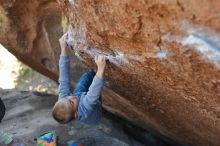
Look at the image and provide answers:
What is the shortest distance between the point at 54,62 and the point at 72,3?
2.52 metres

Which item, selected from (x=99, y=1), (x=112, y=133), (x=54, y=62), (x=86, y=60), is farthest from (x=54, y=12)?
(x=99, y=1)

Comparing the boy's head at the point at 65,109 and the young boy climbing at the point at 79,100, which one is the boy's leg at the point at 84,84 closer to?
the young boy climbing at the point at 79,100

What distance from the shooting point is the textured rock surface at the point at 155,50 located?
2557mm

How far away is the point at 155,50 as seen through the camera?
2.98 metres

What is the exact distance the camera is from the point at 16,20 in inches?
204

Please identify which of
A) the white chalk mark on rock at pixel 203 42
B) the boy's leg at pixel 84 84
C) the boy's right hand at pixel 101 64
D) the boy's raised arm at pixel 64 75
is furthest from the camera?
the boy's leg at pixel 84 84

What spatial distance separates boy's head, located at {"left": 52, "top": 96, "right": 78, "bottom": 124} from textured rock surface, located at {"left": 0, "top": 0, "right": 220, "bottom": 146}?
48 centimetres

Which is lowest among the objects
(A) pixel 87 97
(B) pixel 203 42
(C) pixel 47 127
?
(C) pixel 47 127

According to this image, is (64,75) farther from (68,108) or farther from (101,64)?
(101,64)

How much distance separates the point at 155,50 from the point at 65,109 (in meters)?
1.10

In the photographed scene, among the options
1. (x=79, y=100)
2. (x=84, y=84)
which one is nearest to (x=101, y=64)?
(x=79, y=100)

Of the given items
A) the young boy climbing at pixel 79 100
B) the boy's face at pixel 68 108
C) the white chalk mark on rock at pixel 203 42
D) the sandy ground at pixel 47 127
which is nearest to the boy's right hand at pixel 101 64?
the young boy climbing at pixel 79 100

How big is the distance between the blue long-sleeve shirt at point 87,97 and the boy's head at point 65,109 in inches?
2.3

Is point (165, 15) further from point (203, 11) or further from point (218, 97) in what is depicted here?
point (218, 97)
